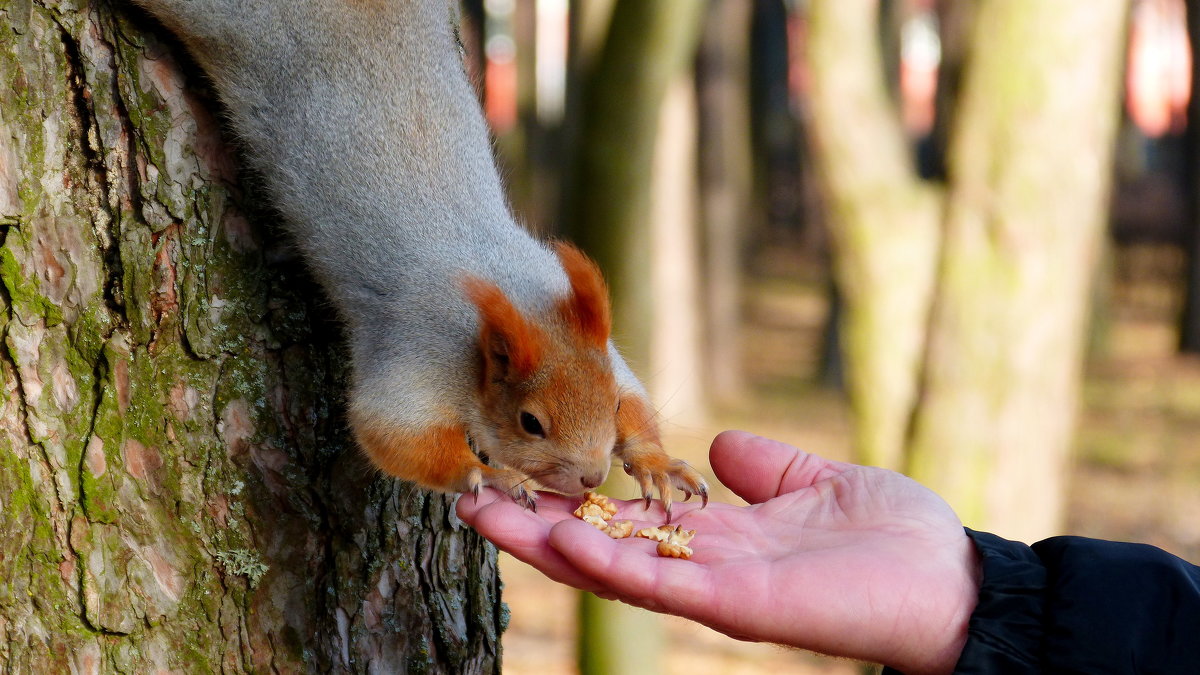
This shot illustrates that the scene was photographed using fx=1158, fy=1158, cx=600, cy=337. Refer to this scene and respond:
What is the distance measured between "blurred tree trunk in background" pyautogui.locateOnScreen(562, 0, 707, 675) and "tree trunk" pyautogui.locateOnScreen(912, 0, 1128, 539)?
1.01 metres

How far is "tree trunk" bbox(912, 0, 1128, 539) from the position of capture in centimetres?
375

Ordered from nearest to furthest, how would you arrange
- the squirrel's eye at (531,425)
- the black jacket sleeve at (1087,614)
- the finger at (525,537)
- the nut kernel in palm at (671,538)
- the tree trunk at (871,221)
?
the black jacket sleeve at (1087,614), the finger at (525,537), the nut kernel in palm at (671,538), the squirrel's eye at (531,425), the tree trunk at (871,221)

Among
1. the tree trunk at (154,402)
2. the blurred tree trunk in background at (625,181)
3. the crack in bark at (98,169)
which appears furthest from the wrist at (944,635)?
the blurred tree trunk in background at (625,181)

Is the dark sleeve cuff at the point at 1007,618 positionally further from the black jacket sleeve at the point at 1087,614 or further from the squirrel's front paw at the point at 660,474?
the squirrel's front paw at the point at 660,474

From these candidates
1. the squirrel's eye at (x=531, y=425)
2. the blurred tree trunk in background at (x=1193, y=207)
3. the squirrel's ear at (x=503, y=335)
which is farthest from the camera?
the blurred tree trunk in background at (x=1193, y=207)

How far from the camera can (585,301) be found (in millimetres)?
2354

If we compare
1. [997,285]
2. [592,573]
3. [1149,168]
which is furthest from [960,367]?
[1149,168]

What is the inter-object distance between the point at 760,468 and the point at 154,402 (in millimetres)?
1142

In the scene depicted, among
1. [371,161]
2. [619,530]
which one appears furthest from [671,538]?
[371,161]

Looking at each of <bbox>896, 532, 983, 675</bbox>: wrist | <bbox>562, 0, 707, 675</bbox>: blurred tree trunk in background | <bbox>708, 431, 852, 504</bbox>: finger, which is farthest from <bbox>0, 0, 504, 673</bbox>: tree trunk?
<bbox>562, 0, 707, 675</bbox>: blurred tree trunk in background

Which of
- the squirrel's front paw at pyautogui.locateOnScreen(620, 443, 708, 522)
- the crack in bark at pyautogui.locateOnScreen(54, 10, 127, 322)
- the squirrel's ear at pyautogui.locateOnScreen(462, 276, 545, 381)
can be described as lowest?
the squirrel's front paw at pyautogui.locateOnScreen(620, 443, 708, 522)

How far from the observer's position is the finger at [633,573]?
1.80 metres

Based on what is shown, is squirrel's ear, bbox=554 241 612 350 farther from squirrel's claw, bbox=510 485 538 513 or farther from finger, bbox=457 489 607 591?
finger, bbox=457 489 607 591

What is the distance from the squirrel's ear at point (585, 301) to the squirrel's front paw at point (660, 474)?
0.83 ft
